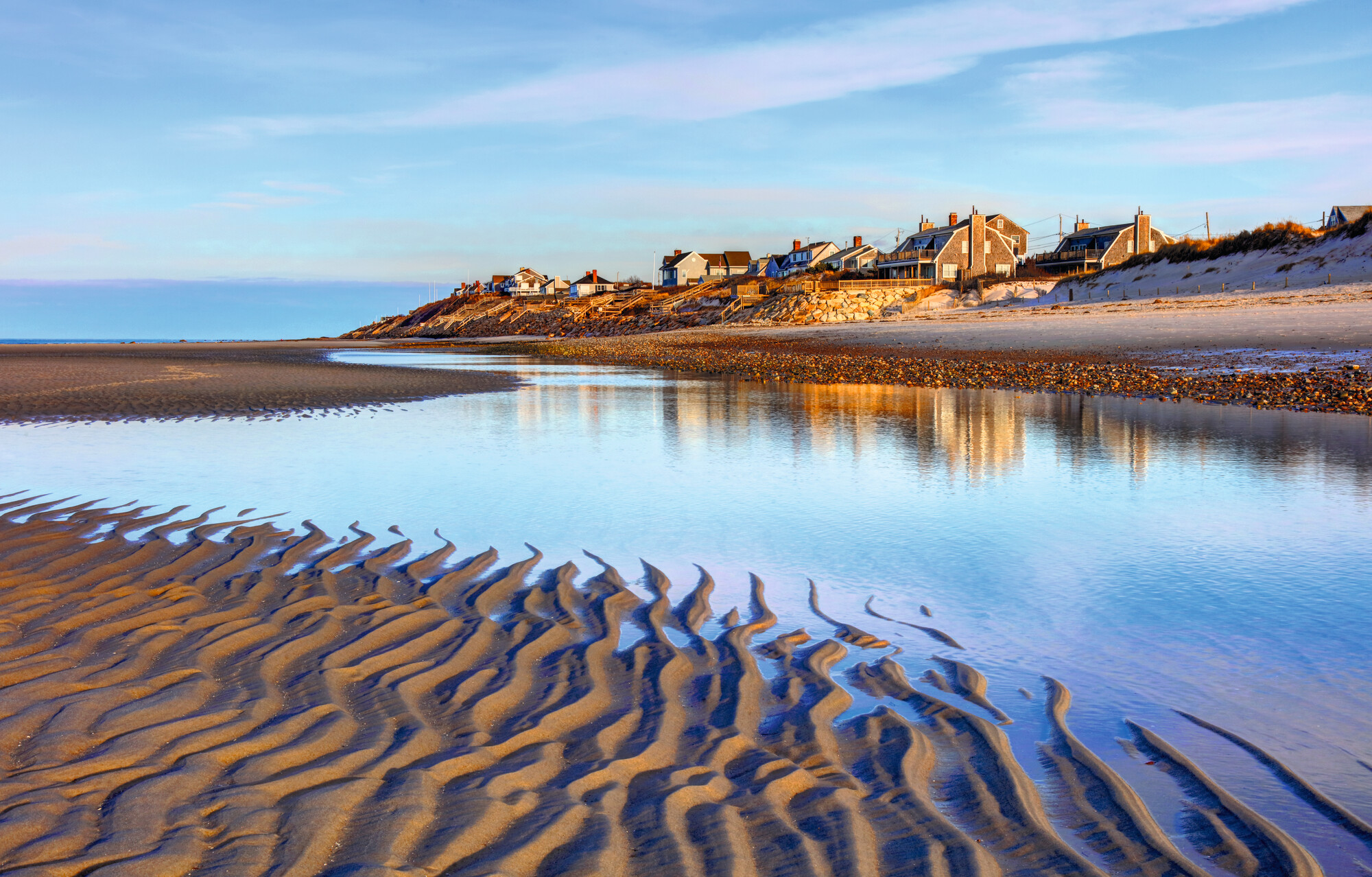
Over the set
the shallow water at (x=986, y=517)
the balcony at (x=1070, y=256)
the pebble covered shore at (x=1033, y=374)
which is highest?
the balcony at (x=1070, y=256)

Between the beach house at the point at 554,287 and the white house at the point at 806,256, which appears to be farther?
the beach house at the point at 554,287

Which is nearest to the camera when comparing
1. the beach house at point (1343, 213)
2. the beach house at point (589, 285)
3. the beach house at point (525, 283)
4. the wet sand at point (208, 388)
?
the wet sand at point (208, 388)

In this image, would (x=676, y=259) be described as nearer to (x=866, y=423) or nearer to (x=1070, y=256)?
(x=1070, y=256)

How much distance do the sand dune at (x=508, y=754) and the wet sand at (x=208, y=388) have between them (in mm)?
16355

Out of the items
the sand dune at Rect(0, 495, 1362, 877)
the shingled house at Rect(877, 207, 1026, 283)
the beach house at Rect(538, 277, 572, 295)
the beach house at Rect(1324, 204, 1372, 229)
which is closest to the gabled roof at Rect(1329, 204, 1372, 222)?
the beach house at Rect(1324, 204, 1372, 229)

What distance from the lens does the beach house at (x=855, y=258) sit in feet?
359

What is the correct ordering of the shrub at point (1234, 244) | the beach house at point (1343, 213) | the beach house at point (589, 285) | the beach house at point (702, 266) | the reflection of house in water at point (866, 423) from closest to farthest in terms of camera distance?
1. the reflection of house in water at point (866, 423)
2. the shrub at point (1234, 244)
3. the beach house at point (1343, 213)
4. the beach house at point (702, 266)
5. the beach house at point (589, 285)

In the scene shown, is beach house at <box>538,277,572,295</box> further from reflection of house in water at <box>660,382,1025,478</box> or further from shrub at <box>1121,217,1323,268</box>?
reflection of house in water at <box>660,382,1025,478</box>

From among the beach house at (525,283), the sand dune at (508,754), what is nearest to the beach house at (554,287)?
the beach house at (525,283)

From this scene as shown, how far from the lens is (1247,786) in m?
3.98

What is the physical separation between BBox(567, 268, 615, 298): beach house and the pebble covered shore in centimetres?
11067

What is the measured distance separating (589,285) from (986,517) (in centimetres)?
15481

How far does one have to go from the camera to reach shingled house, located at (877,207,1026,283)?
91.6 m

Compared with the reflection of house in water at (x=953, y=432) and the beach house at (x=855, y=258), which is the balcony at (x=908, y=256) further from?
the reflection of house in water at (x=953, y=432)
